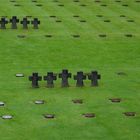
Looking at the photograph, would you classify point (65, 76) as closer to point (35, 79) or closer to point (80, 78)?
point (80, 78)

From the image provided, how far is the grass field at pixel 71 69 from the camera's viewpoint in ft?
62.8

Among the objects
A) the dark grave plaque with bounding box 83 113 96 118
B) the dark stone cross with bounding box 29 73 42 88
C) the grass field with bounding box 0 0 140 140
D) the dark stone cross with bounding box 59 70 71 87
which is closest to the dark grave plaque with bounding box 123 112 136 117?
the grass field with bounding box 0 0 140 140

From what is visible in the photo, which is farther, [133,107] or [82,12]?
[82,12]

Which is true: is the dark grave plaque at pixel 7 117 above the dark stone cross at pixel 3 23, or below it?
below

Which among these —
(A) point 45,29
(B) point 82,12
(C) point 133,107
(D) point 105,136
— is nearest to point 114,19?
(B) point 82,12

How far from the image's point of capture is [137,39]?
33750mm

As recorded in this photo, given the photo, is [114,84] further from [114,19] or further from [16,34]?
[114,19]

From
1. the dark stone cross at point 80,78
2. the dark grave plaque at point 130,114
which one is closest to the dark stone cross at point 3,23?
the dark stone cross at point 80,78

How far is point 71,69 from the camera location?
87.4ft

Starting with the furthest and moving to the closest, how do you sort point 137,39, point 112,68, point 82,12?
point 82,12, point 137,39, point 112,68

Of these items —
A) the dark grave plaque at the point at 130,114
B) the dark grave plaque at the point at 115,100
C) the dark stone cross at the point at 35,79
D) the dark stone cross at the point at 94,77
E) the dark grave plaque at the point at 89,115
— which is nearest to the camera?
the dark grave plaque at the point at 89,115

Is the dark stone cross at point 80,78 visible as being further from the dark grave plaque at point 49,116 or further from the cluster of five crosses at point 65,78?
the dark grave plaque at point 49,116

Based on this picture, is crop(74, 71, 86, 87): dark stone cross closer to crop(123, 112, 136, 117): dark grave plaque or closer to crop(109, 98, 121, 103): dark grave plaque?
crop(109, 98, 121, 103): dark grave plaque

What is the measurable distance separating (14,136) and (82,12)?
25.3 metres
